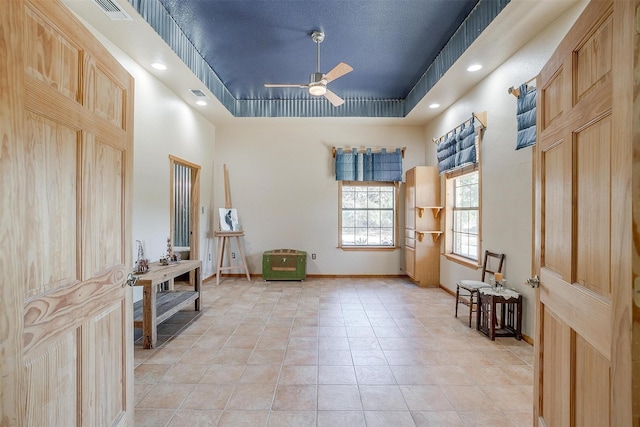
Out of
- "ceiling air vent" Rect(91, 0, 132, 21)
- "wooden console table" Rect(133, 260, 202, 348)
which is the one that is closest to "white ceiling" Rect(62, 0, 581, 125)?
"ceiling air vent" Rect(91, 0, 132, 21)

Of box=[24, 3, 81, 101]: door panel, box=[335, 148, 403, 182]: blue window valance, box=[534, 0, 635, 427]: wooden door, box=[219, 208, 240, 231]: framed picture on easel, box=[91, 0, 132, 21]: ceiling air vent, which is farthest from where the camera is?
box=[335, 148, 403, 182]: blue window valance

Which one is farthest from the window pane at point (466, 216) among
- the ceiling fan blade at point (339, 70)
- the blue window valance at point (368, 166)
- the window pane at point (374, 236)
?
the ceiling fan blade at point (339, 70)

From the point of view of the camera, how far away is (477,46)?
3.37 meters

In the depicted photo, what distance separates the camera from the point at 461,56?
11.8ft

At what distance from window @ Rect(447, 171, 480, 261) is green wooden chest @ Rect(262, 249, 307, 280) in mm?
2825

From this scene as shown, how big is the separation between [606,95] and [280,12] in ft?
10.7

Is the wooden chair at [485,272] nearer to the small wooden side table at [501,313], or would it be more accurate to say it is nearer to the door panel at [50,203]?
the small wooden side table at [501,313]

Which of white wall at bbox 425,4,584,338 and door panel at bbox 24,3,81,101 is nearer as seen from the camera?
door panel at bbox 24,3,81,101

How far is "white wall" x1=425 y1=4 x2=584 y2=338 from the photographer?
10.4ft

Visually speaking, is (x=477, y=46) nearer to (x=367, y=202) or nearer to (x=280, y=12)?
(x=280, y=12)

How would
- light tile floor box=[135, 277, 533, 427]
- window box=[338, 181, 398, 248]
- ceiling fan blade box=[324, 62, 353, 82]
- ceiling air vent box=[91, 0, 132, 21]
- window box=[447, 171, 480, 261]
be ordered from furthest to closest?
window box=[338, 181, 398, 248]
window box=[447, 171, 480, 261]
ceiling fan blade box=[324, 62, 353, 82]
ceiling air vent box=[91, 0, 132, 21]
light tile floor box=[135, 277, 533, 427]

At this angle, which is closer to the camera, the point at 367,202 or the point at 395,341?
the point at 395,341

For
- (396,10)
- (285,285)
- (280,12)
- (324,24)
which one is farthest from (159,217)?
(396,10)

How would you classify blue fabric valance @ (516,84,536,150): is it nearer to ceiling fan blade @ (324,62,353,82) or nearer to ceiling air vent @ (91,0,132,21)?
ceiling fan blade @ (324,62,353,82)
